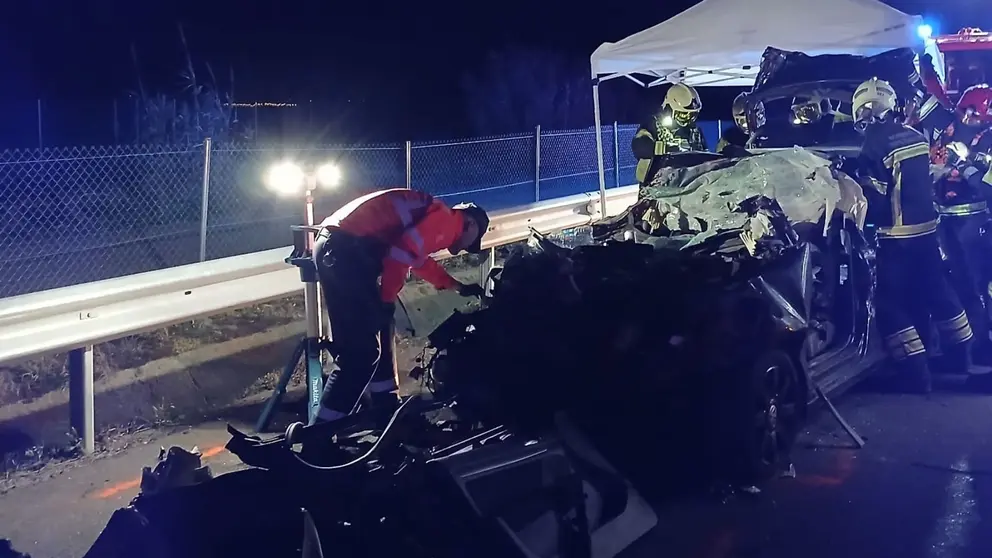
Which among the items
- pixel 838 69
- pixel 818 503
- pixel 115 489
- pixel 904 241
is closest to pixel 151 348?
pixel 115 489

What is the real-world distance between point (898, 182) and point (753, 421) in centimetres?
251

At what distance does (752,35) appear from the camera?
8211 millimetres

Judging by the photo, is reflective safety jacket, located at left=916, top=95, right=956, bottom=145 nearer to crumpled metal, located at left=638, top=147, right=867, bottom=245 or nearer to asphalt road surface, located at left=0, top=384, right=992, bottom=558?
crumpled metal, located at left=638, top=147, right=867, bottom=245

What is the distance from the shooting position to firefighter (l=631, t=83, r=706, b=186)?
355 inches

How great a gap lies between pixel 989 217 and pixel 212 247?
9.07 m

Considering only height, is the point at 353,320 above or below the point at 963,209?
below

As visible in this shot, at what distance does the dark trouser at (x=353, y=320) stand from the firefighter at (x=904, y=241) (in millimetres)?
3381

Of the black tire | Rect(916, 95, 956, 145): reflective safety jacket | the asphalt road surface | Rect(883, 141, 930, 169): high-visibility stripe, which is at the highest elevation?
Rect(916, 95, 956, 145): reflective safety jacket

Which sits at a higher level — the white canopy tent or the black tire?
the white canopy tent

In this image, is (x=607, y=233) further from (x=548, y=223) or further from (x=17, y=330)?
(x=17, y=330)

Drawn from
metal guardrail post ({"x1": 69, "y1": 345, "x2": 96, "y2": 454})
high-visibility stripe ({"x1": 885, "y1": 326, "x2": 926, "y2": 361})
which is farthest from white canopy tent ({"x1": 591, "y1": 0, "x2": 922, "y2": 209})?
metal guardrail post ({"x1": 69, "y1": 345, "x2": 96, "y2": 454})

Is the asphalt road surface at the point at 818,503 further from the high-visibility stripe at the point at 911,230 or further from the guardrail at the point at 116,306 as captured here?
the high-visibility stripe at the point at 911,230

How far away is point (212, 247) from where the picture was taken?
473 inches

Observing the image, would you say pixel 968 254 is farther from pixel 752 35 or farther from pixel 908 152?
pixel 752 35
